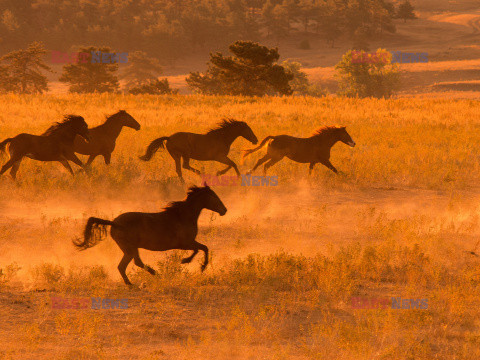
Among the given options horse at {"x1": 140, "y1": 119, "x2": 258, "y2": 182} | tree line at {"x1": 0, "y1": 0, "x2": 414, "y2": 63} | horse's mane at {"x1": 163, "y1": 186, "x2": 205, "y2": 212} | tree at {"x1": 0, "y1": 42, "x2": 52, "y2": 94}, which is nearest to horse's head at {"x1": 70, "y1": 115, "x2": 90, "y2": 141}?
horse at {"x1": 140, "y1": 119, "x2": 258, "y2": 182}

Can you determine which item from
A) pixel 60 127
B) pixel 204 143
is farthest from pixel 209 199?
pixel 60 127

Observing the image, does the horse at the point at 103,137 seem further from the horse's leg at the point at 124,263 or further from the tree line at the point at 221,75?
the tree line at the point at 221,75

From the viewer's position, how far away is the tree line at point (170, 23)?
101 metres

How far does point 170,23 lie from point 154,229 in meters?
108

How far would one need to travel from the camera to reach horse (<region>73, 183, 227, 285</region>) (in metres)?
6.92

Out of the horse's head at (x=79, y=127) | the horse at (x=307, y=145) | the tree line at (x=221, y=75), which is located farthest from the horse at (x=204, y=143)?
the tree line at (x=221, y=75)

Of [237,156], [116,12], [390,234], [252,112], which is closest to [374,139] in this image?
[237,156]

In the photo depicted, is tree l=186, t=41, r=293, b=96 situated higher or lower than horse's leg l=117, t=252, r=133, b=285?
higher

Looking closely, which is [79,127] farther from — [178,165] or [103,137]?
[178,165]

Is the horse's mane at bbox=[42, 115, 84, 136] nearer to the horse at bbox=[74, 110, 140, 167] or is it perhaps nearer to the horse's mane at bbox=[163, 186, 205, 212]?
the horse at bbox=[74, 110, 140, 167]

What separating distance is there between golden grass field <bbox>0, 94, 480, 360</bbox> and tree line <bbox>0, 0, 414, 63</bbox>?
8816 cm

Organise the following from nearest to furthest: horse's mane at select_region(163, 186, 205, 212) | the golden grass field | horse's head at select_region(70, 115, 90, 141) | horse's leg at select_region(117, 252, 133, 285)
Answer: the golden grass field < horse's leg at select_region(117, 252, 133, 285) < horse's mane at select_region(163, 186, 205, 212) < horse's head at select_region(70, 115, 90, 141)

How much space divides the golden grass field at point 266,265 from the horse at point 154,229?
589 millimetres

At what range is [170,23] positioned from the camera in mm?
109812
